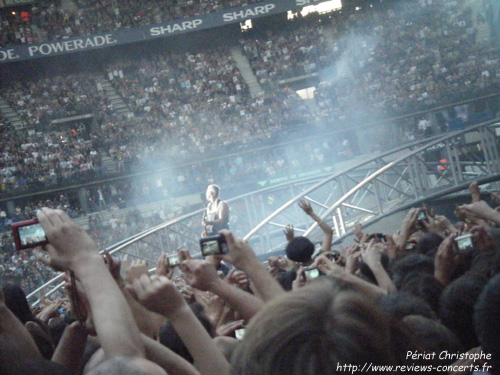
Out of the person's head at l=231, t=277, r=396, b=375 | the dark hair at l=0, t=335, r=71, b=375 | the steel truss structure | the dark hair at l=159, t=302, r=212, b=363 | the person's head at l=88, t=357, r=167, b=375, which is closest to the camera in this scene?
the person's head at l=231, t=277, r=396, b=375

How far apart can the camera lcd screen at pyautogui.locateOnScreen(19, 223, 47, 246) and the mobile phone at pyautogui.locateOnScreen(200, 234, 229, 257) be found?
30.4 inches

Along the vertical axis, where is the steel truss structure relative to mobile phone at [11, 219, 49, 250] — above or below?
below

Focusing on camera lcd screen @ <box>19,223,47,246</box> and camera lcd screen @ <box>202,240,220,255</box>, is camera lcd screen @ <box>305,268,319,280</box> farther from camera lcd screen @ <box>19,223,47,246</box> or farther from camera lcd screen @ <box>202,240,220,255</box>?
camera lcd screen @ <box>19,223,47,246</box>

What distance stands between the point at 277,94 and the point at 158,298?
2495cm

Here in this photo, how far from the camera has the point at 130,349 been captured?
1709mm

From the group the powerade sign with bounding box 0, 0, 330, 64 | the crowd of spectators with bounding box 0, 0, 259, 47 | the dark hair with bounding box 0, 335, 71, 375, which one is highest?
the crowd of spectators with bounding box 0, 0, 259, 47

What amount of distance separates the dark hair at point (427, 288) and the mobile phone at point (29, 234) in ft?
5.16

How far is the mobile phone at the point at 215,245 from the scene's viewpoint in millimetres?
2645

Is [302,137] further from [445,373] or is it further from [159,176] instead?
[445,373]

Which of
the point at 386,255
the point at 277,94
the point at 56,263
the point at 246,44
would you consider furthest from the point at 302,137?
the point at 56,263

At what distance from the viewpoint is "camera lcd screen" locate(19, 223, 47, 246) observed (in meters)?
2.14

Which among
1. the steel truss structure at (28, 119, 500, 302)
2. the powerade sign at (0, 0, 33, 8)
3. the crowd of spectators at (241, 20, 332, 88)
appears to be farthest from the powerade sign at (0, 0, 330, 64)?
the steel truss structure at (28, 119, 500, 302)

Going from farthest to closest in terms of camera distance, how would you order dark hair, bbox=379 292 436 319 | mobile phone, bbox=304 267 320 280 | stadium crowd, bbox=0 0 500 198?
stadium crowd, bbox=0 0 500 198, mobile phone, bbox=304 267 320 280, dark hair, bbox=379 292 436 319

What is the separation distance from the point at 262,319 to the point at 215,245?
1.36m
